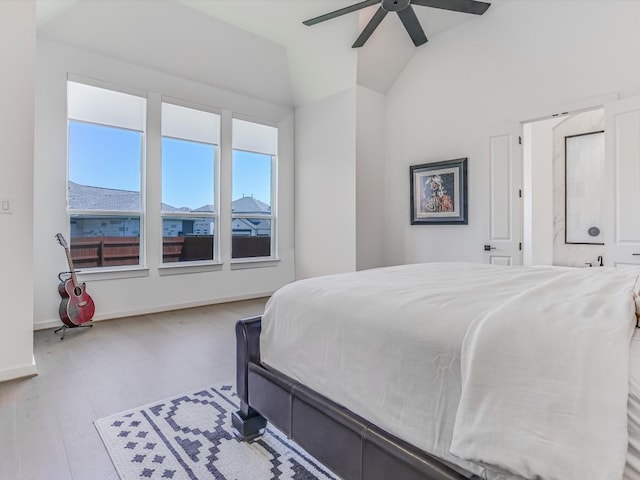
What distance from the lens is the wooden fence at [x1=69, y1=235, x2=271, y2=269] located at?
4012 millimetres

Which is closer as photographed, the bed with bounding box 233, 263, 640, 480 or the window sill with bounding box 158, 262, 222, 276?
the bed with bounding box 233, 263, 640, 480

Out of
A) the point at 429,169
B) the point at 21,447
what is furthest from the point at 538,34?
the point at 21,447

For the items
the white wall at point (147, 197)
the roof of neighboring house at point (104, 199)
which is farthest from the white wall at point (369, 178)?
the roof of neighboring house at point (104, 199)

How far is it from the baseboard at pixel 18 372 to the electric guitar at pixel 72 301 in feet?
3.55

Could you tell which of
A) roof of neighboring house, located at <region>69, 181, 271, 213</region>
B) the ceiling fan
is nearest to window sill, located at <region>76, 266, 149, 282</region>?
roof of neighboring house, located at <region>69, 181, 271, 213</region>

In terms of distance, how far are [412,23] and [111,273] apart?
435 centimetres

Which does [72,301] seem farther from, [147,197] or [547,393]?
[547,393]

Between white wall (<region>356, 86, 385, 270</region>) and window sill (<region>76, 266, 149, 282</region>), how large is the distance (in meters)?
2.82

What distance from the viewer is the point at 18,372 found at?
2.49 meters

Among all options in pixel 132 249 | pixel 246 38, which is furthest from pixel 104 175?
pixel 246 38

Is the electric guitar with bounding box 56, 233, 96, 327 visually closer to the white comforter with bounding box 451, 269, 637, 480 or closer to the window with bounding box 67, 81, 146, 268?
the window with bounding box 67, 81, 146, 268

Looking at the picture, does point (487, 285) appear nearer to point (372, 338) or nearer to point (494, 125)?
point (372, 338)

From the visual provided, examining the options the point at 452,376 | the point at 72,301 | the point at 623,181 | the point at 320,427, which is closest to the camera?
the point at 452,376

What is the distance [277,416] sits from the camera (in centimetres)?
154
